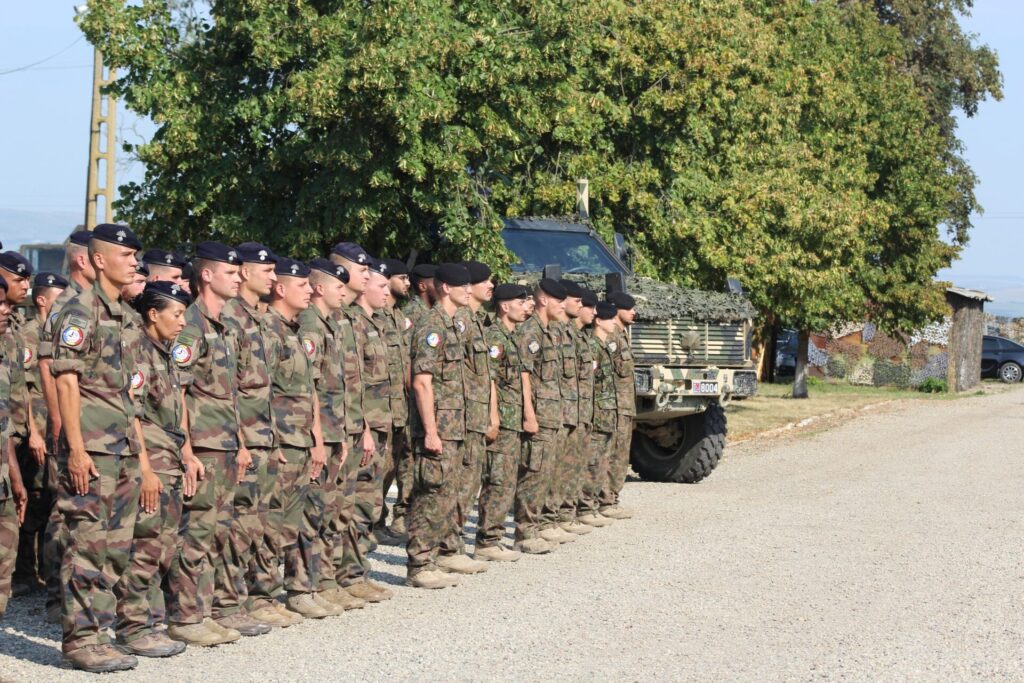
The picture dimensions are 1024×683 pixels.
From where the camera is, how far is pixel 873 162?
3350cm

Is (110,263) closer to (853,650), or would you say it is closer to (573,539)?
(853,650)

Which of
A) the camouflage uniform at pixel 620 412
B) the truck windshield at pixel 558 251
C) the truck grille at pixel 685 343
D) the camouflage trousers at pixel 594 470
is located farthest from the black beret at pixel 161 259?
the truck windshield at pixel 558 251

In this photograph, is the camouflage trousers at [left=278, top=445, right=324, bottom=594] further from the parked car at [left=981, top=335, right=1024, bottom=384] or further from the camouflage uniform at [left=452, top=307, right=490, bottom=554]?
the parked car at [left=981, top=335, right=1024, bottom=384]

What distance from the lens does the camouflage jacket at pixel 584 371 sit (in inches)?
449

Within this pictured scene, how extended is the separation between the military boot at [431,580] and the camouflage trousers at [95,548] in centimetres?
269

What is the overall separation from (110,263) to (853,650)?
4.00 metres

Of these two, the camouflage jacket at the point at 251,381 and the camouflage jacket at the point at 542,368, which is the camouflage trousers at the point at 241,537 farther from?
the camouflage jacket at the point at 542,368

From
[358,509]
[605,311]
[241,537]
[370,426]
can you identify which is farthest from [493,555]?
[241,537]

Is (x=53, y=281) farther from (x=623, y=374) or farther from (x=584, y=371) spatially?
(x=623, y=374)

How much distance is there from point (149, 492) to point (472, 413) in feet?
9.60

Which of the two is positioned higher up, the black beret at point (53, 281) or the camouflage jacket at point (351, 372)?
the black beret at point (53, 281)

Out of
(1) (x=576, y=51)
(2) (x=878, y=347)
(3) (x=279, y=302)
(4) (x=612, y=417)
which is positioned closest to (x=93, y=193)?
(1) (x=576, y=51)

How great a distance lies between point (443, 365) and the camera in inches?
360

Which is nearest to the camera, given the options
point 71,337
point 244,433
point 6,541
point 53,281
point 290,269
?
point 71,337
